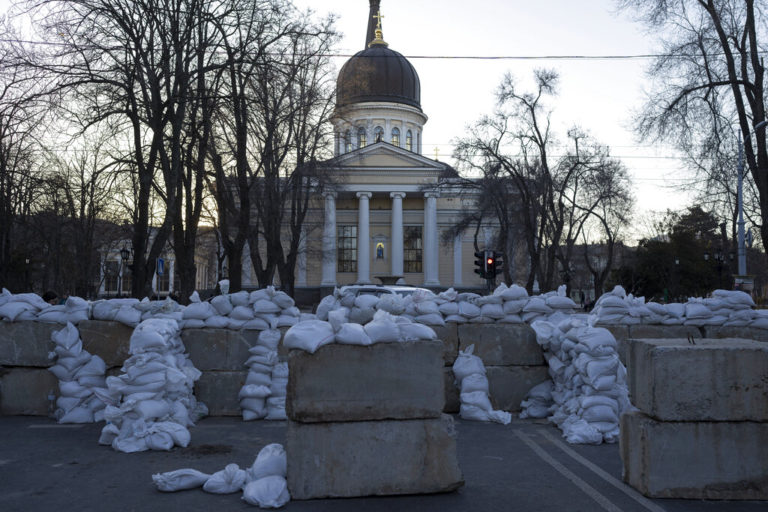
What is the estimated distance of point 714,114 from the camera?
51.1 ft

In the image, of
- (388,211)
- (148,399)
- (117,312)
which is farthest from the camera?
(388,211)

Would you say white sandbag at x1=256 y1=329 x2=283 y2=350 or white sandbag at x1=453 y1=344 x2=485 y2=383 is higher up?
white sandbag at x1=256 y1=329 x2=283 y2=350

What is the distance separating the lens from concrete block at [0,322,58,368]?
7789mm

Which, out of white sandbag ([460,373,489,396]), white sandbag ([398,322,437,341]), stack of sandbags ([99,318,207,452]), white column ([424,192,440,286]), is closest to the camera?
white sandbag ([398,322,437,341])

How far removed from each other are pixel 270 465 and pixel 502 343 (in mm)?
4187

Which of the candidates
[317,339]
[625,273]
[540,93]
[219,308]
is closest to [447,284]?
[625,273]

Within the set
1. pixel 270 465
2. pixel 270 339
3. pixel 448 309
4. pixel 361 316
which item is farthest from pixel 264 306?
pixel 270 465

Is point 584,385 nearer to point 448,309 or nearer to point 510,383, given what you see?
point 510,383

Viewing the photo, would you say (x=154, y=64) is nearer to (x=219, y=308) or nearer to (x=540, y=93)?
(x=219, y=308)

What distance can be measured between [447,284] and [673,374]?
4539cm

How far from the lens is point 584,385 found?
23.0 ft

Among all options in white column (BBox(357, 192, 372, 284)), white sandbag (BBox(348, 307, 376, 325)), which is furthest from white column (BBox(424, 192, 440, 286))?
white sandbag (BBox(348, 307, 376, 325))

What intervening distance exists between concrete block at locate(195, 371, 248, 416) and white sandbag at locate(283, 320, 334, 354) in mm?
3475

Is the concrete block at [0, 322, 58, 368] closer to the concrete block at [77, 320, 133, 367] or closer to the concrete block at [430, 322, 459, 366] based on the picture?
the concrete block at [77, 320, 133, 367]
